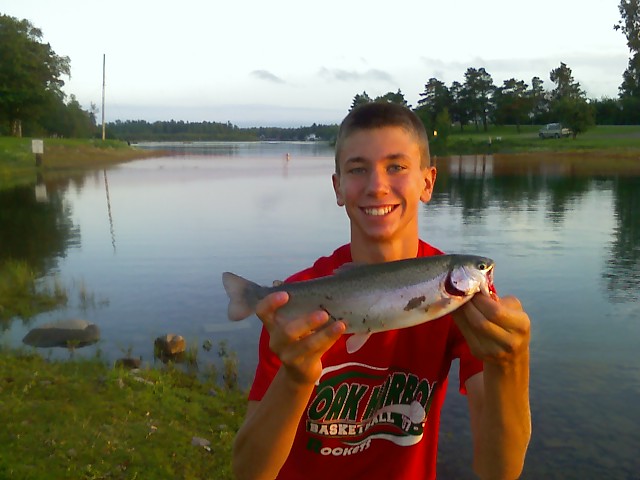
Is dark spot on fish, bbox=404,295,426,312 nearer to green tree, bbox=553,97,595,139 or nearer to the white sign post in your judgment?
the white sign post

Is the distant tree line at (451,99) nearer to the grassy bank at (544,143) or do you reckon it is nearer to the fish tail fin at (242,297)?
the grassy bank at (544,143)

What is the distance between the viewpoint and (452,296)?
3100mm

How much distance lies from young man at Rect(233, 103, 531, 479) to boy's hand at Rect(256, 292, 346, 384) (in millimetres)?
97

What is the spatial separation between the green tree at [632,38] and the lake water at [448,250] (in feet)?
261

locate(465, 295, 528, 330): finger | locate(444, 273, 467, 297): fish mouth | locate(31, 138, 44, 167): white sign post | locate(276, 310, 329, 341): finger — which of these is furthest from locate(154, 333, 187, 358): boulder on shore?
locate(31, 138, 44, 167): white sign post

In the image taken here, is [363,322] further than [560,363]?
No

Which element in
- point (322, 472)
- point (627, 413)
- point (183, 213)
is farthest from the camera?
point (183, 213)

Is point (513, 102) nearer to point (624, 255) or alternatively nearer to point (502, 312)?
point (624, 255)

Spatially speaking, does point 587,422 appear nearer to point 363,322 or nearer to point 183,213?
point 363,322

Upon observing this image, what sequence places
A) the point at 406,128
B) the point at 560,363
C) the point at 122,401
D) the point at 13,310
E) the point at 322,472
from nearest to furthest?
the point at 322,472, the point at 406,128, the point at 122,401, the point at 560,363, the point at 13,310

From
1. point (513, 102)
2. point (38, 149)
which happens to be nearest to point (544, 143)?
point (513, 102)

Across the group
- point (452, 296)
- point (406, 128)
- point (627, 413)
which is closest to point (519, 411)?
point (452, 296)

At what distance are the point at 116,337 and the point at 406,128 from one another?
946 cm

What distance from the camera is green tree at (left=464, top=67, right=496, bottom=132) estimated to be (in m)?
119
